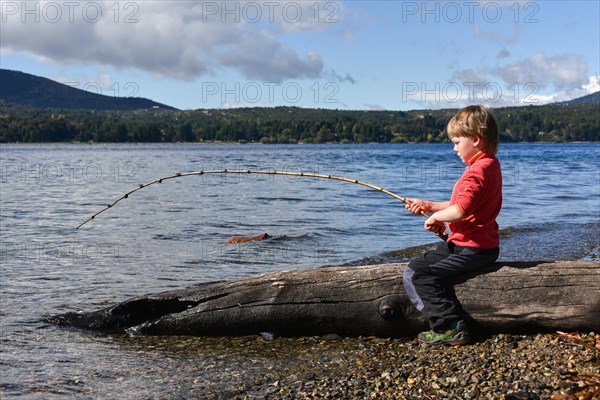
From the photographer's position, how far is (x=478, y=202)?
6.54 m

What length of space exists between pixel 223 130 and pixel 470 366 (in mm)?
146843

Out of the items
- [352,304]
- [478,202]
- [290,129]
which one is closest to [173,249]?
[352,304]

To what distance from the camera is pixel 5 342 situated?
8.55m

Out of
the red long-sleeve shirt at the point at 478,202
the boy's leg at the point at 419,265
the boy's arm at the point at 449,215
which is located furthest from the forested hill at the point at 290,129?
the boy's arm at the point at 449,215

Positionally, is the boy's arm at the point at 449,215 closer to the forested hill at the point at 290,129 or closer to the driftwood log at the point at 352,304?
the driftwood log at the point at 352,304

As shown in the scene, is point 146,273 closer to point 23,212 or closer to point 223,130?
point 23,212

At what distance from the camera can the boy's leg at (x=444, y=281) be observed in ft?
22.5

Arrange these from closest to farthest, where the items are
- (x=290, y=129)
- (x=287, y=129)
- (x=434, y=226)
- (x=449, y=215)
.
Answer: (x=449, y=215), (x=434, y=226), (x=287, y=129), (x=290, y=129)

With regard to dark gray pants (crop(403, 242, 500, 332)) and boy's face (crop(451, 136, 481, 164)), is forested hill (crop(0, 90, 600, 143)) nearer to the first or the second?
dark gray pants (crop(403, 242, 500, 332))

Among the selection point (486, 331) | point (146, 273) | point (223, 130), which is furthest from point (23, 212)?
point (223, 130)

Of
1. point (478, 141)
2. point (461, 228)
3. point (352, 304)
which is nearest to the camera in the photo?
point (478, 141)

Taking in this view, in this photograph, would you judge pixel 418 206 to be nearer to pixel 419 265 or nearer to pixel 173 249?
pixel 419 265

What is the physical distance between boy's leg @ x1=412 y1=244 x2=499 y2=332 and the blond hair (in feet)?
3.66

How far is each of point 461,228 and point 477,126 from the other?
1062mm
